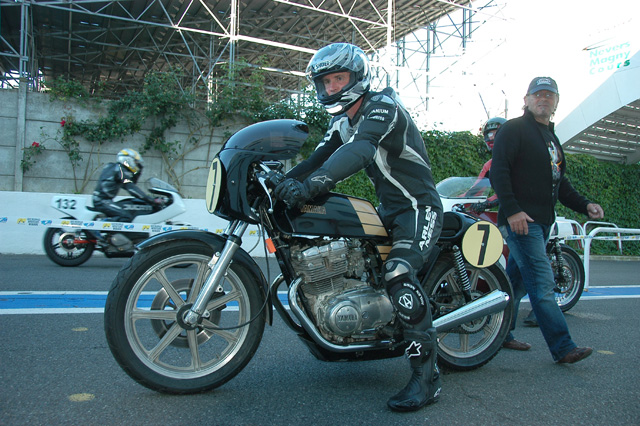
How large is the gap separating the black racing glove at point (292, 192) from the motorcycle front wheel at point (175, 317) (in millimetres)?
499

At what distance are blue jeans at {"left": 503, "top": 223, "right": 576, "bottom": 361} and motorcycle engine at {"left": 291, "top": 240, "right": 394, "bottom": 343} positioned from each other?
1.28 meters

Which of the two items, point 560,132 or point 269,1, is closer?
point 560,132

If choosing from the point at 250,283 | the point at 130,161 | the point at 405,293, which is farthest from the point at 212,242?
the point at 130,161

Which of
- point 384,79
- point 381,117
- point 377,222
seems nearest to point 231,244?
point 377,222

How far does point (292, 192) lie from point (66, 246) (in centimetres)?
617

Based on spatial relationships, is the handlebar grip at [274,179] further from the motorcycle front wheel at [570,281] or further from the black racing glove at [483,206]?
the motorcycle front wheel at [570,281]

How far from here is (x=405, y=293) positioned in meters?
2.69

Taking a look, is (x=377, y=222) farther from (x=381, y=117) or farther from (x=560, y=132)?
(x=560, y=132)

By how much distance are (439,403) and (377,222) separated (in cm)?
102

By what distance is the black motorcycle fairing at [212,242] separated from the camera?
2.55m

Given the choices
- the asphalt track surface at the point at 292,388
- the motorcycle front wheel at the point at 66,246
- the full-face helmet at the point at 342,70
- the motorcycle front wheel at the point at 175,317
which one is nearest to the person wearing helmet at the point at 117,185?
the motorcycle front wheel at the point at 66,246

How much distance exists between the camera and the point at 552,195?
374 cm

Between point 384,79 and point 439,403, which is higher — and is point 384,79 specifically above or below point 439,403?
above

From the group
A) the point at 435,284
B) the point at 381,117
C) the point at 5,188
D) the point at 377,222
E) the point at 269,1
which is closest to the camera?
the point at 381,117
